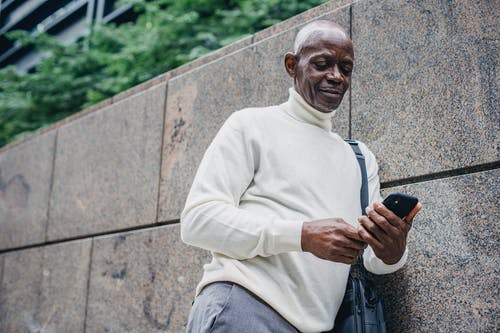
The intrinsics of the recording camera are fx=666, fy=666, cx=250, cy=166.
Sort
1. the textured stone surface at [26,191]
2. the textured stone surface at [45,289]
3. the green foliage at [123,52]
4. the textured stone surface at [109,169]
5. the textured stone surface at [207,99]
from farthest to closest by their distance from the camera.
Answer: the green foliage at [123,52], the textured stone surface at [26,191], the textured stone surface at [45,289], the textured stone surface at [109,169], the textured stone surface at [207,99]

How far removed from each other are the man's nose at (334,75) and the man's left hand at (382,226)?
29.6 inches

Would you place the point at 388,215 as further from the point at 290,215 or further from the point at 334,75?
the point at 334,75

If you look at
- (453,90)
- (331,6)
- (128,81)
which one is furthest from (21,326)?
(453,90)

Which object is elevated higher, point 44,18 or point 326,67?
point 44,18

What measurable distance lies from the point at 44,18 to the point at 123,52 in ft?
33.8

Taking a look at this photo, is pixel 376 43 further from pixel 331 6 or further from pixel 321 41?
pixel 321 41

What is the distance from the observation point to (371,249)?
3.23 m

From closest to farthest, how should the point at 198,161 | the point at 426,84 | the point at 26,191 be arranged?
the point at 426,84
the point at 198,161
the point at 26,191

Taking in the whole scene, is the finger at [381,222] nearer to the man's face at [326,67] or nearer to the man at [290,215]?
the man at [290,215]

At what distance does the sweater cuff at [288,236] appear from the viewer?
2.71m

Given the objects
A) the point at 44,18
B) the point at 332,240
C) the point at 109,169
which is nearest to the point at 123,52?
the point at 109,169

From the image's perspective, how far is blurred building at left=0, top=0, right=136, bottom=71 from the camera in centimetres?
1543

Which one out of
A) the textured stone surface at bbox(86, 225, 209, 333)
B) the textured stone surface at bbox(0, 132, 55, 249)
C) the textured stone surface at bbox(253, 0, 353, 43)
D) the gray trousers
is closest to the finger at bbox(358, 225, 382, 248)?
the gray trousers

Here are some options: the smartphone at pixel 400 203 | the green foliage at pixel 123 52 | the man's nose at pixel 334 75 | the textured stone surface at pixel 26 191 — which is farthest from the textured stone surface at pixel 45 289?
the smartphone at pixel 400 203
